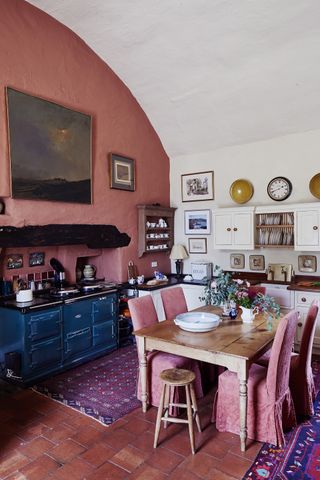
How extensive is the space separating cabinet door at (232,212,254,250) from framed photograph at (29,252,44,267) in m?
2.82

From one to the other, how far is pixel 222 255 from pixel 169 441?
3.53 m

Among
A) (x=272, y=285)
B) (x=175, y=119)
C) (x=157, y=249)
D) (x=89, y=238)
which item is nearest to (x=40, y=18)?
(x=175, y=119)

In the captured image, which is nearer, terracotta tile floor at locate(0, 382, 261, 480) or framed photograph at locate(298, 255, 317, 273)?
terracotta tile floor at locate(0, 382, 261, 480)

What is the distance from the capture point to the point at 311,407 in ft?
9.92

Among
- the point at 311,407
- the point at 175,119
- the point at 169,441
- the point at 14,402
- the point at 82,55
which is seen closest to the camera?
the point at 169,441

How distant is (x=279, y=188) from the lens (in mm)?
5184

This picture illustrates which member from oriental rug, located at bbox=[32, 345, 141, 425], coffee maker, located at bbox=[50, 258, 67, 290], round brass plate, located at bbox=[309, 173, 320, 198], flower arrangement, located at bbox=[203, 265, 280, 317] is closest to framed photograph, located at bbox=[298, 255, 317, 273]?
round brass plate, located at bbox=[309, 173, 320, 198]

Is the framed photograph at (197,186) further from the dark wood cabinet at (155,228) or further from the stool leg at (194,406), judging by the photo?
the stool leg at (194,406)

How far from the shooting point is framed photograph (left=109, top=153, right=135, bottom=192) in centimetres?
512

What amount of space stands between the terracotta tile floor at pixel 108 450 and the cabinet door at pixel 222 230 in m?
2.75

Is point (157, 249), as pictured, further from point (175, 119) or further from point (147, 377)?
point (147, 377)

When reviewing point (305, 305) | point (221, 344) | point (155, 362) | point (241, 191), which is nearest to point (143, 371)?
point (155, 362)

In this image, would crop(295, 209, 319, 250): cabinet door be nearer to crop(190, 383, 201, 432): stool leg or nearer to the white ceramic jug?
the white ceramic jug

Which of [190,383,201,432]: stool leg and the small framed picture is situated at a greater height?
the small framed picture
